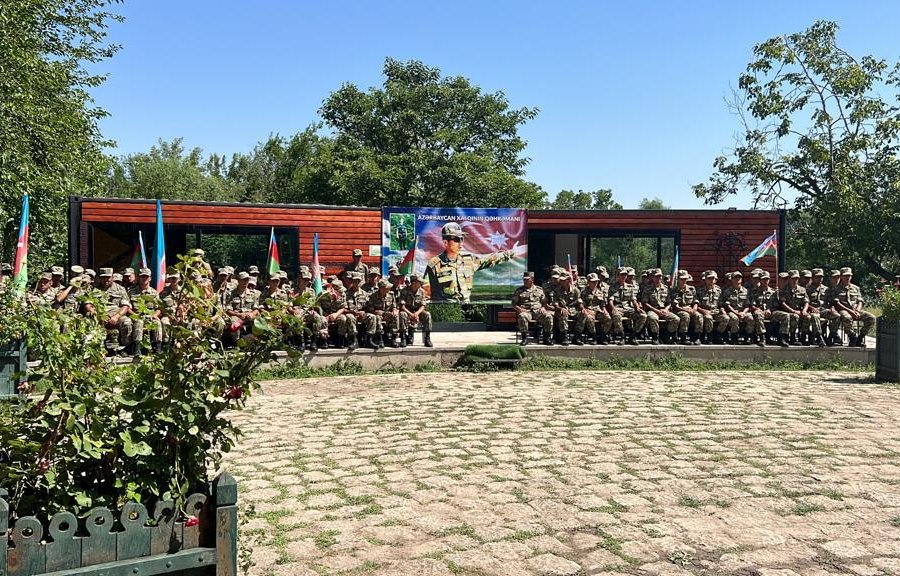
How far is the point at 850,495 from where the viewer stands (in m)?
5.83

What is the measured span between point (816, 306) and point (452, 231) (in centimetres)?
764

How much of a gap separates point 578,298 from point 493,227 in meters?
3.51

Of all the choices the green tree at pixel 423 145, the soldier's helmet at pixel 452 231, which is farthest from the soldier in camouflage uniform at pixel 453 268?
the green tree at pixel 423 145

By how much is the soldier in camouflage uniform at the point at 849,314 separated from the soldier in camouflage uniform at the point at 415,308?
308 inches

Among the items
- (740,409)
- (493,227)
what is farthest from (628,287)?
(740,409)

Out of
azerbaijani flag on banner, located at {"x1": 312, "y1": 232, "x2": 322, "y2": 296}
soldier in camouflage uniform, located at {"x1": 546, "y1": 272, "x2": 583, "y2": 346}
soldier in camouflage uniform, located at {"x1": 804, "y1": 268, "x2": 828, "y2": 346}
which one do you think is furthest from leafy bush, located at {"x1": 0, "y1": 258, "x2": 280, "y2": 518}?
soldier in camouflage uniform, located at {"x1": 804, "y1": 268, "x2": 828, "y2": 346}

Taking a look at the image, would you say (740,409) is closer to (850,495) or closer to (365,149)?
(850,495)

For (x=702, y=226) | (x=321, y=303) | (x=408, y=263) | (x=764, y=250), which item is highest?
(x=702, y=226)

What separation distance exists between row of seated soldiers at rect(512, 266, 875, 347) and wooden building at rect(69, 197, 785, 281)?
288 centimetres

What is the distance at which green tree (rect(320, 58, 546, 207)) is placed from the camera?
30.8 metres

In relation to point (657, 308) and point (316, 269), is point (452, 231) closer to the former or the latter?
point (316, 269)

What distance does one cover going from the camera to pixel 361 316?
13.7 metres

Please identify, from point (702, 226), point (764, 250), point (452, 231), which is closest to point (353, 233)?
point (452, 231)

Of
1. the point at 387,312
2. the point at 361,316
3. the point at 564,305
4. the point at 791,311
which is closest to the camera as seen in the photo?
the point at 361,316
